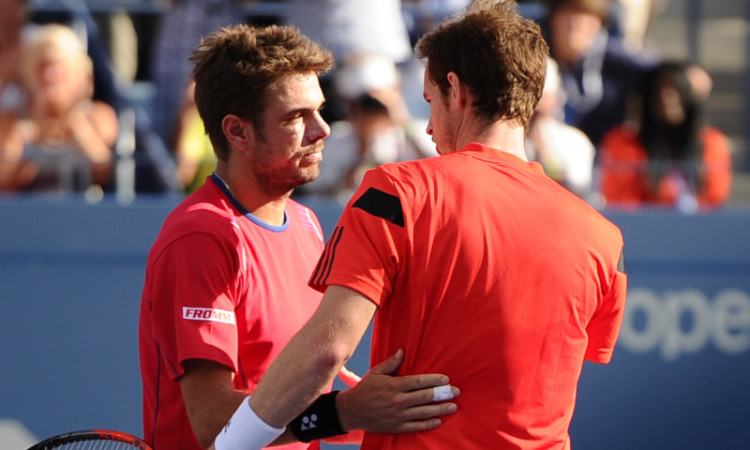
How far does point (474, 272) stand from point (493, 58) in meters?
0.44

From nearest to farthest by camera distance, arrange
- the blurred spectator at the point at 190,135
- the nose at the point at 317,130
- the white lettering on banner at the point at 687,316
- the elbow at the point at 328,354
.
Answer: the elbow at the point at 328,354, the nose at the point at 317,130, the white lettering on banner at the point at 687,316, the blurred spectator at the point at 190,135

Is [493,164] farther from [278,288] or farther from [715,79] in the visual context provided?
[715,79]

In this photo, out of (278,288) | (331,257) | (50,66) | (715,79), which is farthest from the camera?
(715,79)

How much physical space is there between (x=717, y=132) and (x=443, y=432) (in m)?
4.25

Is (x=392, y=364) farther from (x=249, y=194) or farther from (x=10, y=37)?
(x=10, y=37)

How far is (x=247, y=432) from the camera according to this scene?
5.97ft

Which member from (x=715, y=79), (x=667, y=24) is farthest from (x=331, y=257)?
(x=667, y=24)

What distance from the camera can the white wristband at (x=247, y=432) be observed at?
181 cm

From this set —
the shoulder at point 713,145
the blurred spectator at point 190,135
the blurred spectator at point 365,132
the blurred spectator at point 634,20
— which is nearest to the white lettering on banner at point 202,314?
the blurred spectator at point 365,132

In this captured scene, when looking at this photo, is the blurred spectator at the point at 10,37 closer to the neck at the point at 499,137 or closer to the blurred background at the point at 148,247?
the blurred background at the point at 148,247

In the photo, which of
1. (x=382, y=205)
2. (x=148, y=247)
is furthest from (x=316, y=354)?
(x=148, y=247)

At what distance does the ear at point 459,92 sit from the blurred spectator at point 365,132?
2783 millimetres

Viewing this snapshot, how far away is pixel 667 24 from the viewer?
662cm

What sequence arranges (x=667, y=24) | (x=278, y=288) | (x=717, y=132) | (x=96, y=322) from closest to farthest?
(x=278, y=288)
(x=96, y=322)
(x=717, y=132)
(x=667, y=24)
